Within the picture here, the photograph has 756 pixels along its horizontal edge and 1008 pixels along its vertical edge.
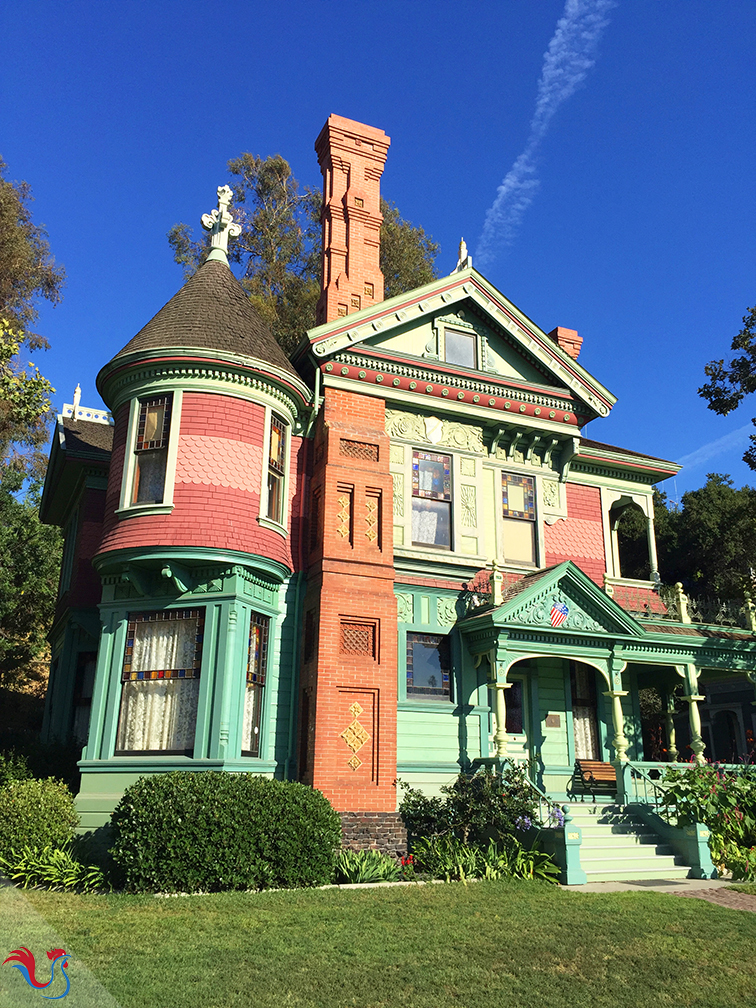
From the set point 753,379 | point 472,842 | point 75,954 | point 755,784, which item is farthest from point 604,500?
point 75,954

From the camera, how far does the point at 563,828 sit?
13469mm

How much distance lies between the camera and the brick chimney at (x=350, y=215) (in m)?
20.3

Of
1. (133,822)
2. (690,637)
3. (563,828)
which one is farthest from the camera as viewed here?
(690,637)

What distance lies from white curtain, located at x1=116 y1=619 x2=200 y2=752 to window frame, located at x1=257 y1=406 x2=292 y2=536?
238 cm

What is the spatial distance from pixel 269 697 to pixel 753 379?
1599 centimetres

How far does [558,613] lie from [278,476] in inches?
248

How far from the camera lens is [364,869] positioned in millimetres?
13234

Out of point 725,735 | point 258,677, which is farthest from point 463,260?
point 725,735

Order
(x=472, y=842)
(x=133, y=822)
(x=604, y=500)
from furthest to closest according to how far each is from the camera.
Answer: (x=604, y=500), (x=472, y=842), (x=133, y=822)

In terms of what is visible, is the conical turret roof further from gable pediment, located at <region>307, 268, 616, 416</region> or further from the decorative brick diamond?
the decorative brick diamond

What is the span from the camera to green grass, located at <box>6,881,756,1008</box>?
747 centimetres

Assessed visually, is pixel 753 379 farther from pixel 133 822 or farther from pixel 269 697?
pixel 133 822

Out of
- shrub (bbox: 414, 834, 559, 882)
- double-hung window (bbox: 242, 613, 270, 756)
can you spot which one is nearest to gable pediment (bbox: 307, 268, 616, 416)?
double-hung window (bbox: 242, 613, 270, 756)

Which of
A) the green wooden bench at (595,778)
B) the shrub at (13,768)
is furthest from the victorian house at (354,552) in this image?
the shrub at (13,768)
